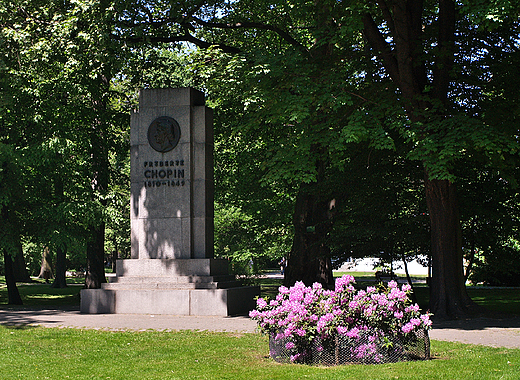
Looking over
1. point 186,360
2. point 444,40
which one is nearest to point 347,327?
point 186,360

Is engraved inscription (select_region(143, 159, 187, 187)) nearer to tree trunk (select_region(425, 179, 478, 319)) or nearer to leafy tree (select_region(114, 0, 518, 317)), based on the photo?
leafy tree (select_region(114, 0, 518, 317))

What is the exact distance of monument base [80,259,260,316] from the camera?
57.4ft

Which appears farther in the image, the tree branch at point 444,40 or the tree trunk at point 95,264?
the tree trunk at point 95,264

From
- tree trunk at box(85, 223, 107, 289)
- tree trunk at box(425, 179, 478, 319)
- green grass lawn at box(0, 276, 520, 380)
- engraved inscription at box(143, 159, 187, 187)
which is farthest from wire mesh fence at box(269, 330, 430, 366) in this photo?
tree trunk at box(85, 223, 107, 289)

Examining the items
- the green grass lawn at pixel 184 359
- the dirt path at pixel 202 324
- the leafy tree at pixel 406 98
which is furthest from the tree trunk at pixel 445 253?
the green grass lawn at pixel 184 359

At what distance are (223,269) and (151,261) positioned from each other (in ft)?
6.42

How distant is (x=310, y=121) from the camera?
17234mm

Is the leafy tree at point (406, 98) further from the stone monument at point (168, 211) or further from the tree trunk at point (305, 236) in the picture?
the tree trunk at point (305, 236)

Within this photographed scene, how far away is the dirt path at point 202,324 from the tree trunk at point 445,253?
27.4 inches

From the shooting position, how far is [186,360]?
10664 mm

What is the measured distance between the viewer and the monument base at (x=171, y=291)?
17.5m

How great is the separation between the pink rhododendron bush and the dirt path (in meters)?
2.84

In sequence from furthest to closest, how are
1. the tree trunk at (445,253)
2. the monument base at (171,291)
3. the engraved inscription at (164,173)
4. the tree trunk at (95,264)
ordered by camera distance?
the tree trunk at (95,264)
the engraved inscription at (164,173)
the monument base at (171,291)
the tree trunk at (445,253)

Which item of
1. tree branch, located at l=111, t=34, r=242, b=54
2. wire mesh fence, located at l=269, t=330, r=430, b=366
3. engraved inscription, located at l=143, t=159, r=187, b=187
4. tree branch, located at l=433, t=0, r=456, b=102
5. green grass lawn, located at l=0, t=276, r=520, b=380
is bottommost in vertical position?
green grass lawn, located at l=0, t=276, r=520, b=380
